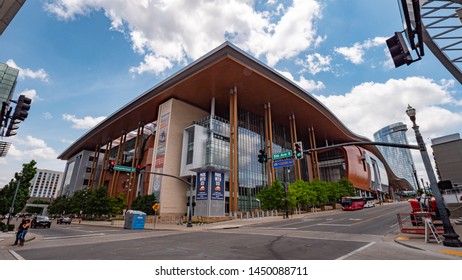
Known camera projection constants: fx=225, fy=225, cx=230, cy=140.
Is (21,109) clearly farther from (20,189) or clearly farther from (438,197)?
(20,189)

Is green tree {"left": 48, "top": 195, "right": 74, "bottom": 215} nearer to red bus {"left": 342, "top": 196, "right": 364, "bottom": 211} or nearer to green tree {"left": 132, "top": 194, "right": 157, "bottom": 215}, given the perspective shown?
green tree {"left": 132, "top": 194, "right": 157, "bottom": 215}

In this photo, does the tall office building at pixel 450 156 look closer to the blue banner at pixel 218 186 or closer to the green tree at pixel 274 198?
the green tree at pixel 274 198

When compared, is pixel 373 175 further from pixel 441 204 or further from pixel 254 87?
pixel 441 204

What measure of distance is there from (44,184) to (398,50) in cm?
20962

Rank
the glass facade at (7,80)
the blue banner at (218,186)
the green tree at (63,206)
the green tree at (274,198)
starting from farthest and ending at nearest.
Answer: the green tree at (63,206)
the blue banner at (218,186)
the green tree at (274,198)
the glass facade at (7,80)

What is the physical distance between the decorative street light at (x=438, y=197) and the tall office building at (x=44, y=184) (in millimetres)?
197790

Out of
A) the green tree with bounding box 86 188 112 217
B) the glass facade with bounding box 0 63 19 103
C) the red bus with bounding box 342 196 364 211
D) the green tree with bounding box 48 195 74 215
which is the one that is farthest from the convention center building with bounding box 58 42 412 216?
the glass facade with bounding box 0 63 19 103

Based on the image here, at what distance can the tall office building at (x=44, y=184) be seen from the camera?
15762cm

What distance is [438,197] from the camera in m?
10.5

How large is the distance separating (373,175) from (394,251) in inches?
4138

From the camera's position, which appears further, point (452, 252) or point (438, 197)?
point (438, 197)

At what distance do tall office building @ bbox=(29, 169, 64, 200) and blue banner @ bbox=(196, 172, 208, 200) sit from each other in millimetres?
163424

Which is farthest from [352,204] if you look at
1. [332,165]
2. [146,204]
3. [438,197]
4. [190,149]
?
[332,165]

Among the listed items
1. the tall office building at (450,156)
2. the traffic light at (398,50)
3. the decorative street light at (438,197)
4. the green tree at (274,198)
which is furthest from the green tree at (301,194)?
the traffic light at (398,50)
